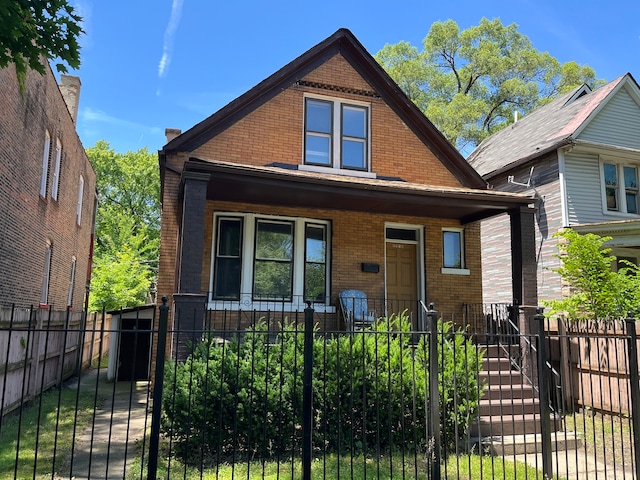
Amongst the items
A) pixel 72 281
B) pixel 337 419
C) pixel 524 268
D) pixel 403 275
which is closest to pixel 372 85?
pixel 403 275

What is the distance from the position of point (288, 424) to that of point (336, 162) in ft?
22.5

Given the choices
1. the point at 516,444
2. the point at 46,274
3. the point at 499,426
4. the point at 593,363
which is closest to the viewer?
the point at 516,444

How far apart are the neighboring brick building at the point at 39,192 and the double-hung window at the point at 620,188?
16152 mm

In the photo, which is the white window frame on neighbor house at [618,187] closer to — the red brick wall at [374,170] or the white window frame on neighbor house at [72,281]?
the red brick wall at [374,170]

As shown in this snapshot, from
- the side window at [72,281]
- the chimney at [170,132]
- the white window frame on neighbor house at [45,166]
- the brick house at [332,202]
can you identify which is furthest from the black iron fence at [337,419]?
the side window at [72,281]

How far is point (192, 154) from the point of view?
1070 cm

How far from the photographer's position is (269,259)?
11023mm

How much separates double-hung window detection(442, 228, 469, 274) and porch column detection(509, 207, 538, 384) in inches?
84.8

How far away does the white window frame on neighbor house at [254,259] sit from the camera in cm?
1053

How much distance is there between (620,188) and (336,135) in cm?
1009

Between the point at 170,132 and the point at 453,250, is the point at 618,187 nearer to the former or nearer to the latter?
the point at 453,250

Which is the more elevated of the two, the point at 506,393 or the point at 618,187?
the point at 618,187

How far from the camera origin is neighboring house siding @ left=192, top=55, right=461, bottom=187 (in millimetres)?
11102

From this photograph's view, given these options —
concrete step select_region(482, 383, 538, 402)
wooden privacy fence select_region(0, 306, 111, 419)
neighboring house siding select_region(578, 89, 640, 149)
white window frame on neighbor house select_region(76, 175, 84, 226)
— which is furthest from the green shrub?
white window frame on neighbor house select_region(76, 175, 84, 226)
